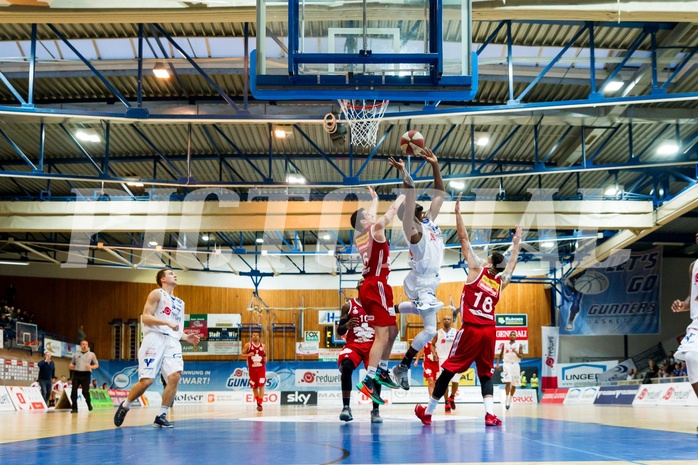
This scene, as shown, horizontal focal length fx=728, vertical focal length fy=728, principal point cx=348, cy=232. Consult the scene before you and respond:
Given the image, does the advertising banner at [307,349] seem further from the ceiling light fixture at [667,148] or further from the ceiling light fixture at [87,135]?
the ceiling light fixture at [667,148]

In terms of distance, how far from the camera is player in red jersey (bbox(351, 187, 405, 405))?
32.0ft

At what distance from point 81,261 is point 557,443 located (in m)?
36.1

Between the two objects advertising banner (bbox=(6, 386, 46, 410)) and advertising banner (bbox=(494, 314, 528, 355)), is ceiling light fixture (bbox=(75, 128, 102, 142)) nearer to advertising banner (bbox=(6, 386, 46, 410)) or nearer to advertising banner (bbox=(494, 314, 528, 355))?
advertising banner (bbox=(6, 386, 46, 410))

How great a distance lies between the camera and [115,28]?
17141 mm

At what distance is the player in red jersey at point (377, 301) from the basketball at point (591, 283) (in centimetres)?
2501

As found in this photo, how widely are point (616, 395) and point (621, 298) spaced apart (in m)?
4.94

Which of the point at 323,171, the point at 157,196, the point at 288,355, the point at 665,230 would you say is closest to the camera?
the point at 157,196

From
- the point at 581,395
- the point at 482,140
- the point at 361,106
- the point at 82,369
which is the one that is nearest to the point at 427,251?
the point at 361,106

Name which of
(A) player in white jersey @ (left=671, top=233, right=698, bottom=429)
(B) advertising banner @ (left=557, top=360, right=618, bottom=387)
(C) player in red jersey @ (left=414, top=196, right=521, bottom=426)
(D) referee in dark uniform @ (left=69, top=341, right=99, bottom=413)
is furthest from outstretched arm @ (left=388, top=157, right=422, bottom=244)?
(B) advertising banner @ (left=557, top=360, right=618, bottom=387)

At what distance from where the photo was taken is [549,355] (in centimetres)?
3775

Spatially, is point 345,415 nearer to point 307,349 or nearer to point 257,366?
point 257,366

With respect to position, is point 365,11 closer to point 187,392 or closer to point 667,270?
point 187,392

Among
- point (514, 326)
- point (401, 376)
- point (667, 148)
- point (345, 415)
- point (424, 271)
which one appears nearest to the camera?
point (401, 376)

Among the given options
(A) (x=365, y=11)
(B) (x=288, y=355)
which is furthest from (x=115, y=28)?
(B) (x=288, y=355)
